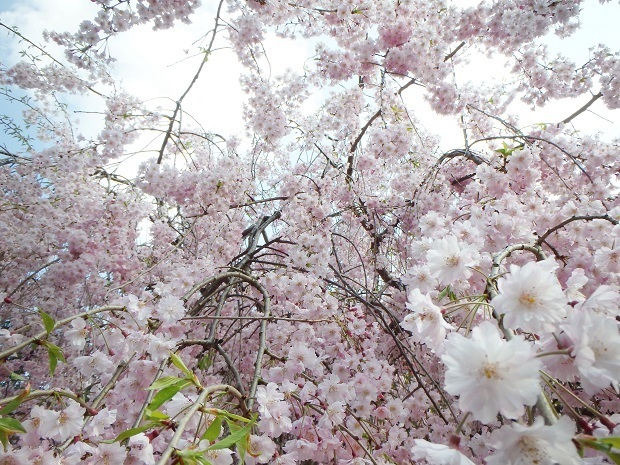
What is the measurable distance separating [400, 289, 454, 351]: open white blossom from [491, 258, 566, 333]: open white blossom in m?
0.21

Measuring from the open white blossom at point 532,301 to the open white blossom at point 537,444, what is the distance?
0.79 ft

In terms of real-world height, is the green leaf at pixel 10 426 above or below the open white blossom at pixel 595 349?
above

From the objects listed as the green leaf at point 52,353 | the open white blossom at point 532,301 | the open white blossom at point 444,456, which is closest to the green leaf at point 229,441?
the open white blossom at point 444,456

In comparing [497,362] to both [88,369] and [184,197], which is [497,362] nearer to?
[88,369]

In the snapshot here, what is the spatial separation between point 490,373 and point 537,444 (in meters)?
0.15

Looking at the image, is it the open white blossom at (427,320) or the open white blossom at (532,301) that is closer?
the open white blossom at (532,301)

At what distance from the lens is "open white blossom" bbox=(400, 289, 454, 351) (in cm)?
116

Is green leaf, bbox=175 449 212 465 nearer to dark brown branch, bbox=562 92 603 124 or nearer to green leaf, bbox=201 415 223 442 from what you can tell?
green leaf, bbox=201 415 223 442

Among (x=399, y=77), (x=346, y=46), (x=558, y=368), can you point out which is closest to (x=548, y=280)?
(x=558, y=368)

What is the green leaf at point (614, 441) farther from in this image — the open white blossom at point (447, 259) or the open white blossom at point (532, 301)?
the open white blossom at point (447, 259)

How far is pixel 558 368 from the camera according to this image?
1.03 meters

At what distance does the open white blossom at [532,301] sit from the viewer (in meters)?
0.93

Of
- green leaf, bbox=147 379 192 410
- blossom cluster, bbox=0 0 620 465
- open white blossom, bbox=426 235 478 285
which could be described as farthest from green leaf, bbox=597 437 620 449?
green leaf, bbox=147 379 192 410

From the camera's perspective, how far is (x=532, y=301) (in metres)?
0.95
